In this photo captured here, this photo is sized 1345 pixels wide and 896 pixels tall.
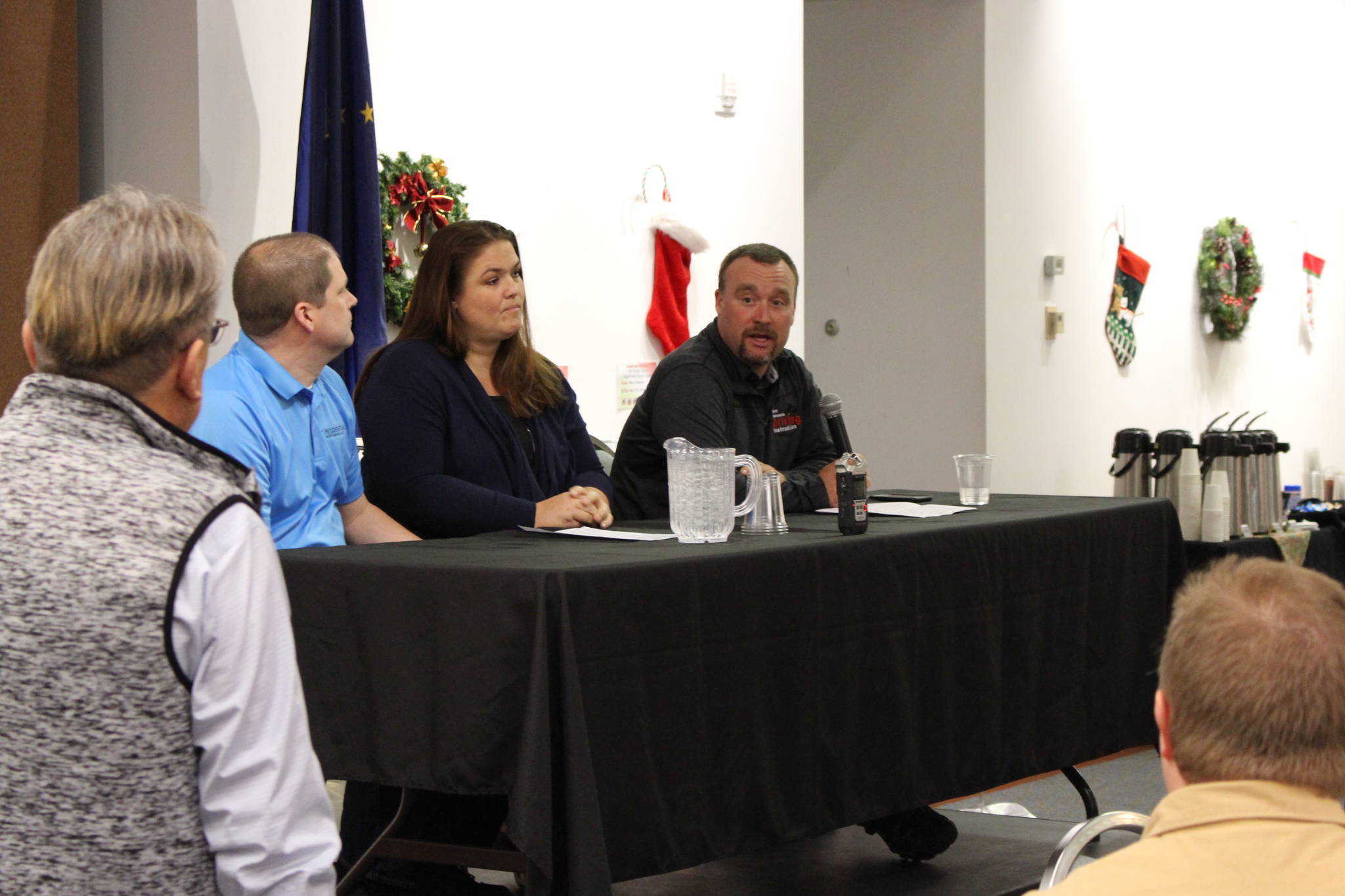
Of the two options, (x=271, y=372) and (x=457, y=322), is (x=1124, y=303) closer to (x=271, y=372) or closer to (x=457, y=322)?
(x=457, y=322)

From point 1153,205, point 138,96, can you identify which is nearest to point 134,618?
point 138,96

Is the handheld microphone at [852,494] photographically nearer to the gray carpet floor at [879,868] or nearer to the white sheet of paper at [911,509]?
the white sheet of paper at [911,509]

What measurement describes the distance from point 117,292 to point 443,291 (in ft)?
6.13

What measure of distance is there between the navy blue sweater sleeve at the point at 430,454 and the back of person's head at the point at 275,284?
245mm

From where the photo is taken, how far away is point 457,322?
9.99 ft

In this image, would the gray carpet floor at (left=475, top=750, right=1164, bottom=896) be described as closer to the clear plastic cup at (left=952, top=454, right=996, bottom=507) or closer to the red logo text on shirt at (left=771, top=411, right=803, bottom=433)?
the clear plastic cup at (left=952, top=454, right=996, bottom=507)

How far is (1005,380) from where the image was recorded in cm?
665

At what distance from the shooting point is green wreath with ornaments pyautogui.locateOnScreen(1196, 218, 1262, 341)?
8070 mm

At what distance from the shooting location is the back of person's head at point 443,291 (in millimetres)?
3035

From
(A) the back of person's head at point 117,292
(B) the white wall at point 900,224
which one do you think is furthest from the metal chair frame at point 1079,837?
(B) the white wall at point 900,224

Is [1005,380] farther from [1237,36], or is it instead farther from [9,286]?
[9,286]

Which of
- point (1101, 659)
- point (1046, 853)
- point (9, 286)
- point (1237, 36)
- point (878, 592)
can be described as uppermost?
point (1237, 36)

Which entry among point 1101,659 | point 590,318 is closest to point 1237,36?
point 590,318

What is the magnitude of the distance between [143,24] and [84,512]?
290 centimetres
